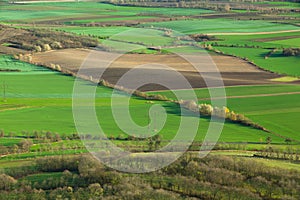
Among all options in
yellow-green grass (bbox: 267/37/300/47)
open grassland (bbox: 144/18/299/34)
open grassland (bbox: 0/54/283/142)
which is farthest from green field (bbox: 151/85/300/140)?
open grassland (bbox: 144/18/299/34)

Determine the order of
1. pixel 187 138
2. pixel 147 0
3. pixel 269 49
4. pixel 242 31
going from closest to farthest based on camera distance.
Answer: pixel 187 138 < pixel 269 49 < pixel 242 31 < pixel 147 0

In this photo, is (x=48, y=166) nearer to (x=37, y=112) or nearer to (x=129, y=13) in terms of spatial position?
(x=37, y=112)

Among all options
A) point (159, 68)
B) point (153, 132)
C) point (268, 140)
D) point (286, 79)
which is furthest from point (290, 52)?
point (153, 132)

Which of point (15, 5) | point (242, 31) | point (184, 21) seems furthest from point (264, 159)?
point (15, 5)

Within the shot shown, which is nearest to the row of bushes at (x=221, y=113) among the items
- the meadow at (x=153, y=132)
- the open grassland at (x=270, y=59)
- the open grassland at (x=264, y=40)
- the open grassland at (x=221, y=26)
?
the meadow at (x=153, y=132)

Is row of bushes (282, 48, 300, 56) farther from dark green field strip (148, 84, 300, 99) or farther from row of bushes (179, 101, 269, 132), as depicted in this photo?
row of bushes (179, 101, 269, 132)

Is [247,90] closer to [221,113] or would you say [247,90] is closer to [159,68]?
[221,113]

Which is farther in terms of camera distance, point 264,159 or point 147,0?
point 147,0
